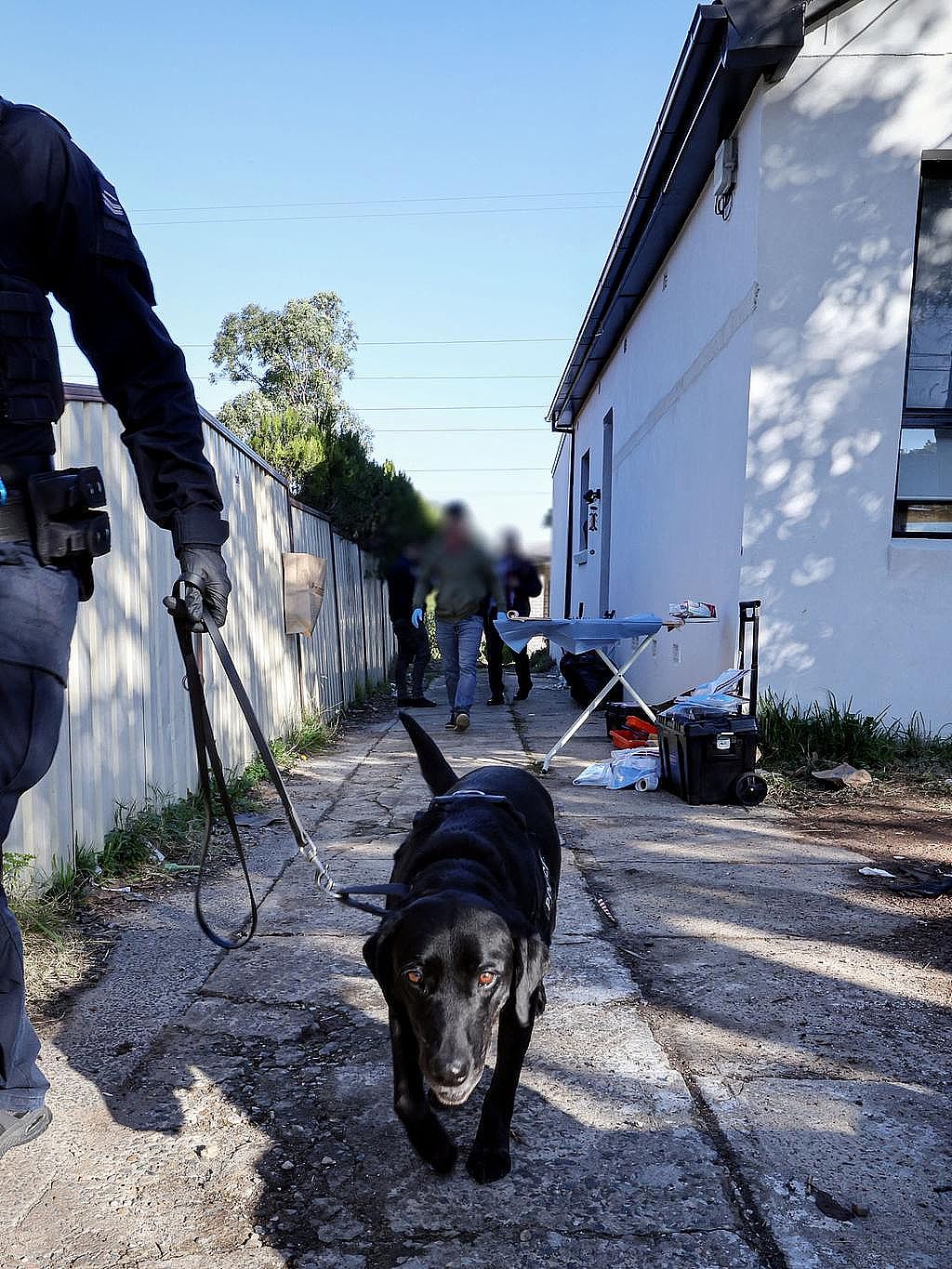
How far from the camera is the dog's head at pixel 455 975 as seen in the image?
1658mm

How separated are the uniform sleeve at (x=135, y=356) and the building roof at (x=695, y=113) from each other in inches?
183

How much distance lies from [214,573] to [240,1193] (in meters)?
1.19

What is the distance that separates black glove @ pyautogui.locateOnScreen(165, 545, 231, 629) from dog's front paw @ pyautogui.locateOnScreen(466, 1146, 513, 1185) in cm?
116

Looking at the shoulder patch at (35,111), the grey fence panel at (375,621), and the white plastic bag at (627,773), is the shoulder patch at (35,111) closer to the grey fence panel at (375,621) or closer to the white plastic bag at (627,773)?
the white plastic bag at (627,773)

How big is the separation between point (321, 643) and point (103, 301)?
6521 mm

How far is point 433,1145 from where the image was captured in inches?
68.6

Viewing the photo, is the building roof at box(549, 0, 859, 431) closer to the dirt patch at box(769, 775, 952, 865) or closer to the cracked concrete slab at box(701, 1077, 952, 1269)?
the dirt patch at box(769, 775, 952, 865)

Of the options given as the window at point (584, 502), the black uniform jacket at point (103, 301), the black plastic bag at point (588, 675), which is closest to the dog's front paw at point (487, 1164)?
the black uniform jacket at point (103, 301)

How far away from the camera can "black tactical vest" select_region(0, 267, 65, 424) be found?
1564 millimetres

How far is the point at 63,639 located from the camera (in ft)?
5.52

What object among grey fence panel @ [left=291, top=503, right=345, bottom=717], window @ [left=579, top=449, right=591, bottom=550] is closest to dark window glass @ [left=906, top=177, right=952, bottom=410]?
grey fence panel @ [left=291, top=503, right=345, bottom=717]

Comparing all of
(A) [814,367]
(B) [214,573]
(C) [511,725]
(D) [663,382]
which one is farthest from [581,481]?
(B) [214,573]

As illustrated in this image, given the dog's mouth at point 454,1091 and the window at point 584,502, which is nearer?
the dog's mouth at point 454,1091

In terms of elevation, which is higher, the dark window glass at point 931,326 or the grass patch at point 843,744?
the dark window glass at point 931,326
